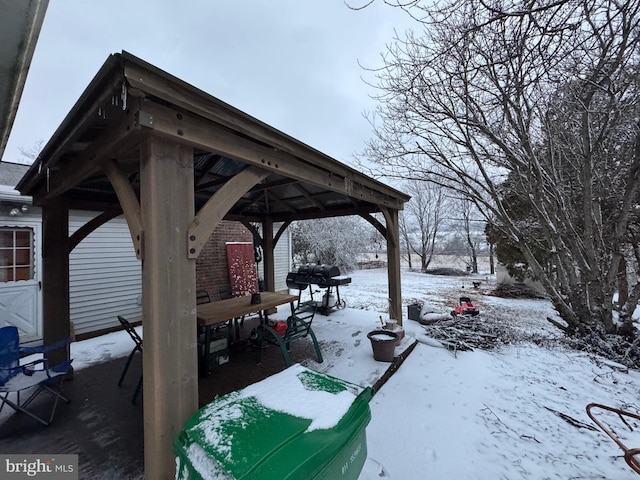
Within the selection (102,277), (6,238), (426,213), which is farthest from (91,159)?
(426,213)

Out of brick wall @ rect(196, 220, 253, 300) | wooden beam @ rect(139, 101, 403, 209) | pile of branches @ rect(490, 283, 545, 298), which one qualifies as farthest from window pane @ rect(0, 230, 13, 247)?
pile of branches @ rect(490, 283, 545, 298)

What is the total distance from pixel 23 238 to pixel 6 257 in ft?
1.21

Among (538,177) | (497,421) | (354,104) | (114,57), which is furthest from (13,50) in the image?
(538,177)

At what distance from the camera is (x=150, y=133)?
156cm

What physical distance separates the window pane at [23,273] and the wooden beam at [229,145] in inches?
199

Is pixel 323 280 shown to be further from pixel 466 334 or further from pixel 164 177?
pixel 164 177

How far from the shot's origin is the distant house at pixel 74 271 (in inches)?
170

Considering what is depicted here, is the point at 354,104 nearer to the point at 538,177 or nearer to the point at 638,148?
the point at 538,177

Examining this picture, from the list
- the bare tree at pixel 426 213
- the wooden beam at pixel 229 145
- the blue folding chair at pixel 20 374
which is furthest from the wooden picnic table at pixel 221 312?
the bare tree at pixel 426 213

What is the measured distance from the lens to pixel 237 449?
1.17 m

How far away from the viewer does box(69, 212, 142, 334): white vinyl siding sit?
4895 mm

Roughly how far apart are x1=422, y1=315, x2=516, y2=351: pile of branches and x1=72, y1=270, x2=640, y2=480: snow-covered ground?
0.21 metres

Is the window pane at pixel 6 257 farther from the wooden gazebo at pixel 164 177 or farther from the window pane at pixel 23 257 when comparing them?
the wooden gazebo at pixel 164 177

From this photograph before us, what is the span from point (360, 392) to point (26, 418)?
132 inches
